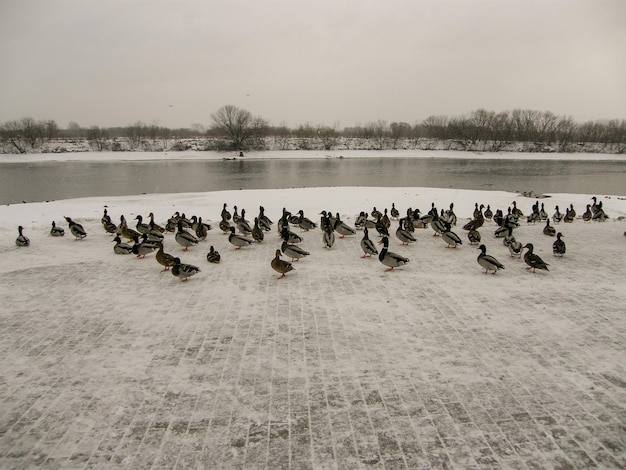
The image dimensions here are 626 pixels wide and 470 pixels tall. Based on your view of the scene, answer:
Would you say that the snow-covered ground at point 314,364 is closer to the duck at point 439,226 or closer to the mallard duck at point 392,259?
the mallard duck at point 392,259

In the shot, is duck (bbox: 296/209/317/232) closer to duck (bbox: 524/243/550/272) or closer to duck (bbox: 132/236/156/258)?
duck (bbox: 132/236/156/258)

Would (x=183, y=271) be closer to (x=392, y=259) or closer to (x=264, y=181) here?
(x=392, y=259)

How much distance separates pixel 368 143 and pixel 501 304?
81.0 m

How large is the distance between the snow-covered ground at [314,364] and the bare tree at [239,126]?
69.5m

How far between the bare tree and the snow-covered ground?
69491 mm

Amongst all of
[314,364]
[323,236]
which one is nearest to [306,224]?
[323,236]

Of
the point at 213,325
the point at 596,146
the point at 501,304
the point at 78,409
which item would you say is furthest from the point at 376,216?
the point at 596,146

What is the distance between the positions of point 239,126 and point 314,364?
76.7 m

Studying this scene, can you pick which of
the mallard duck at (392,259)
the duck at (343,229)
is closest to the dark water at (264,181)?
the duck at (343,229)

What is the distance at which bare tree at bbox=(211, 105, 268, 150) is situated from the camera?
7769cm

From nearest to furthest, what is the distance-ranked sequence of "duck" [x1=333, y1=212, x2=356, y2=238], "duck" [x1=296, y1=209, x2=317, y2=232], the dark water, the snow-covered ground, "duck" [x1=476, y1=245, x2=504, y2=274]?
the snow-covered ground → "duck" [x1=476, y1=245, x2=504, y2=274] → "duck" [x1=333, y1=212, x2=356, y2=238] → "duck" [x1=296, y1=209, x2=317, y2=232] → the dark water

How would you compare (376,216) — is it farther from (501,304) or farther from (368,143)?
(368,143)

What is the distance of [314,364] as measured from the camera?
6.13m

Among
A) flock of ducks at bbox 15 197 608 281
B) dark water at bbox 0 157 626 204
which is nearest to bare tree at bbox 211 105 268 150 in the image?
dark water at bbox 0 157 626 204
